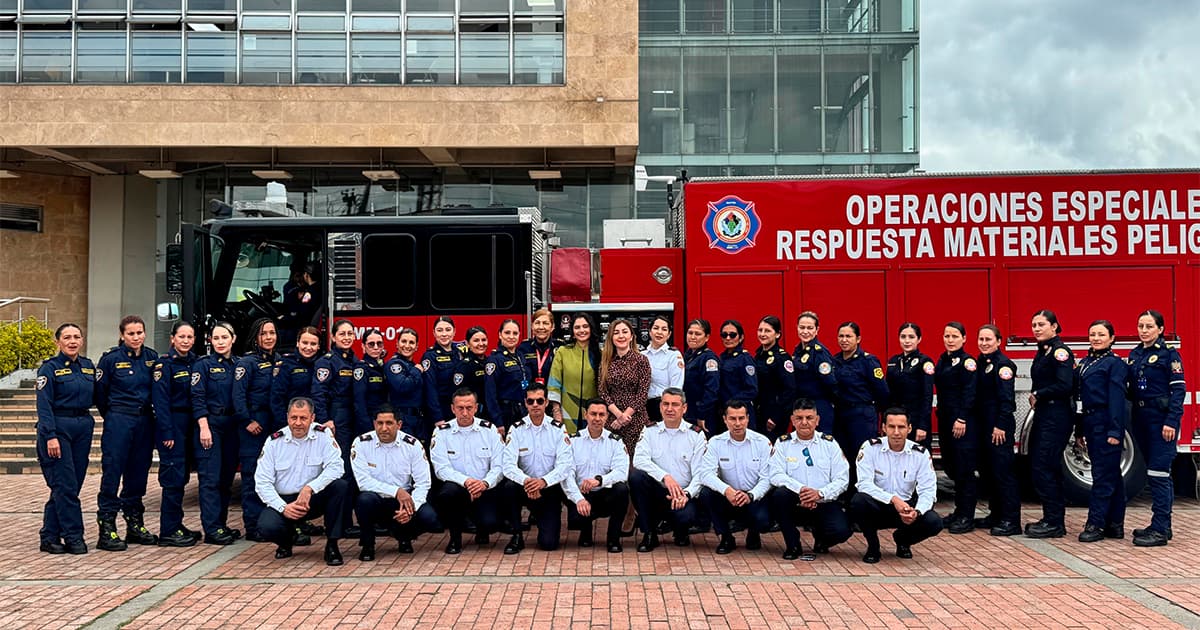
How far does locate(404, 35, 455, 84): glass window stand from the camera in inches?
725

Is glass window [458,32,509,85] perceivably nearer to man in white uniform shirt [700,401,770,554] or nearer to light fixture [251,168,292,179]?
light fixture [251,168,292,179]

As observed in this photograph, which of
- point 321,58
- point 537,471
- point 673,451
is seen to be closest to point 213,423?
point 537,471

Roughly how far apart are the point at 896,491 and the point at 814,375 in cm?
138

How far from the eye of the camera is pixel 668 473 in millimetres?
8062

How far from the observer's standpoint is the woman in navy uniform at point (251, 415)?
339 inches

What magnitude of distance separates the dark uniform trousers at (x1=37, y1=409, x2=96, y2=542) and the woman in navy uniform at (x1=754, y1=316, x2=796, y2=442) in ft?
17.3

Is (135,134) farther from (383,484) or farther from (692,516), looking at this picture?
(692,516)

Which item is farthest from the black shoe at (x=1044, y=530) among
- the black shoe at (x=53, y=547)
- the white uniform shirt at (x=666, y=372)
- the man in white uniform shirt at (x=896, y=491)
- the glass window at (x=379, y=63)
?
the glass window at (x=379, y=63)

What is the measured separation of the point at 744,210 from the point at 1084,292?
3.17 meters

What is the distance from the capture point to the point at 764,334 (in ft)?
29.6

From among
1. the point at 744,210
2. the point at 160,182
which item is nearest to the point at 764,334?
the point at 744,210

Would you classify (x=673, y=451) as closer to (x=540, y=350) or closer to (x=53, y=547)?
(x=540, y=350)

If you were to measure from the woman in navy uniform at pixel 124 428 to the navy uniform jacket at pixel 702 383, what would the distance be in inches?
167

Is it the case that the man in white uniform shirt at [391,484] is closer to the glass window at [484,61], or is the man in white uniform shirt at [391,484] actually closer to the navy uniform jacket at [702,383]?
the navy uniform jacket at [702,383]
